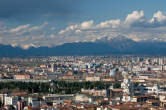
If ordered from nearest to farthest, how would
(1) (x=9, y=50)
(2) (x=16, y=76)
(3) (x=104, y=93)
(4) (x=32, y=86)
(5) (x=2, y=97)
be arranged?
(5) (x=2, y=97) → (3) (x=104, y=93) → (4) (x=32, y=86) → (2) (x=16, y=76) → (1) (x=9, y=50)

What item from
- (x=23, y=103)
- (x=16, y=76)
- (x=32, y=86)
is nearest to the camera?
(x=23, y=103)

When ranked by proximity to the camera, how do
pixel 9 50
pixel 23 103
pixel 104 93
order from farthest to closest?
pixel 9 50 → pixel 104 93 → pixel 23 103

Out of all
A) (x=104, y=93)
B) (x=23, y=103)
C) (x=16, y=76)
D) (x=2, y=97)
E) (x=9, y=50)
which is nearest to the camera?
(x=23, y=103)

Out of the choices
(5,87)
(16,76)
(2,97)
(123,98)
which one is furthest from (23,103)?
(16,76)

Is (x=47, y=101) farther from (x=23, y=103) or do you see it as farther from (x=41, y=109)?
(x=41, y=109)

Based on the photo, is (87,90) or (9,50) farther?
(9,50)

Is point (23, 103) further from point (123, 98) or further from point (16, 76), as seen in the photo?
point (16, 76)

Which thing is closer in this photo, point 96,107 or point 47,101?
point 96,107

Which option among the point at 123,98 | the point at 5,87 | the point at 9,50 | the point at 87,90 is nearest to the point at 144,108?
the point at 123,98
